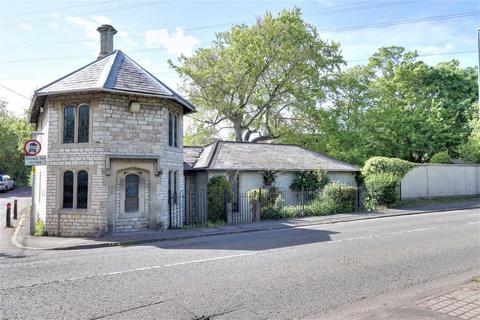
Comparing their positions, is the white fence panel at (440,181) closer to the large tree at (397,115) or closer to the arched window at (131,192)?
the large tree at (397,115)

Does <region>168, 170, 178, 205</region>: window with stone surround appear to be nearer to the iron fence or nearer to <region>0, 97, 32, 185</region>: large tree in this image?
the iron fence

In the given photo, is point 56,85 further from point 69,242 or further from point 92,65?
point 69,242

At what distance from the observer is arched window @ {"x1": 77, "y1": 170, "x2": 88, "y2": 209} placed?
13.8 meters

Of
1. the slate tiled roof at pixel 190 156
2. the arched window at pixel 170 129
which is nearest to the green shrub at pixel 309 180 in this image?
the slate tiled roof at pixel 190 156

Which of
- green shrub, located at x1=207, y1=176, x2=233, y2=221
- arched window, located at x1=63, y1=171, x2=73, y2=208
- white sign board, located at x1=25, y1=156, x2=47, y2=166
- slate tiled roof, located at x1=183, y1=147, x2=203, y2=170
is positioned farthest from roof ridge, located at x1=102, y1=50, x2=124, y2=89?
green shrub, located at x1=207, y1=176, x2=233, y2=221

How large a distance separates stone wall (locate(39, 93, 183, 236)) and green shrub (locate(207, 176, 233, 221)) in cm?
307

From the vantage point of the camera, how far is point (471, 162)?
2948 centimetres

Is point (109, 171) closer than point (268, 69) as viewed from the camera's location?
Yes

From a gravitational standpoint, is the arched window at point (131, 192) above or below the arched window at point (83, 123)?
below

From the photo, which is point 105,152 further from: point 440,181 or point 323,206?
point 440,181

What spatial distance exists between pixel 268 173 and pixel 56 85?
11564mm

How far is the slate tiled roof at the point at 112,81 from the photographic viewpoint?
13.6m

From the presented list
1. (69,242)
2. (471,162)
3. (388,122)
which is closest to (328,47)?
(388,122)

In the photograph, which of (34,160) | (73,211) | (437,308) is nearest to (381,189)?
(73,211)
